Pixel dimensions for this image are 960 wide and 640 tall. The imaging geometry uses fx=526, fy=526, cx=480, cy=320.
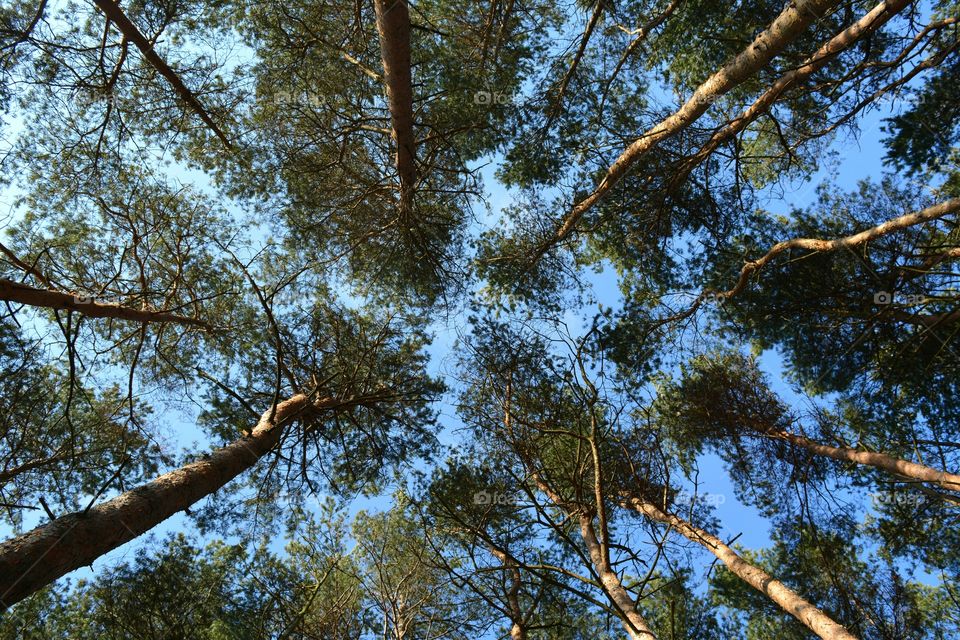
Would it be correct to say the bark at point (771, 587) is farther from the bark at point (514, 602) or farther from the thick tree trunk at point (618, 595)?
the bark at point (514, 602)

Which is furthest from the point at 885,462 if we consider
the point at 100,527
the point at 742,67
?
the point at 100,527

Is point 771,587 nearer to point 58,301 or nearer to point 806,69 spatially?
point 806,69

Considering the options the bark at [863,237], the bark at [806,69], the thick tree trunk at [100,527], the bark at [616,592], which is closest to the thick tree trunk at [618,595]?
the bark at [616,592]

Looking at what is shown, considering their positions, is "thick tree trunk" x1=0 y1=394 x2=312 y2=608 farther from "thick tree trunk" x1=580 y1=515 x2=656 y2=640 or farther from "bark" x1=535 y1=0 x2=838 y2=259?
"bark" x1=535 y1=0 x2=838 y2=259

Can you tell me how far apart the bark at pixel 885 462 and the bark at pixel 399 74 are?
19.1ft

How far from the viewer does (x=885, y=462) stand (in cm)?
586

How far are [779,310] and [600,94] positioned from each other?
391cm

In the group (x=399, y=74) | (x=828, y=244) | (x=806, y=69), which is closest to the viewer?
(x=399, y=74)

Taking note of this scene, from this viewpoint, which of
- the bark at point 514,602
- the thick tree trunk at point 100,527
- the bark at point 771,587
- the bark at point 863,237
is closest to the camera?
the thick tree trunk at point 100,527

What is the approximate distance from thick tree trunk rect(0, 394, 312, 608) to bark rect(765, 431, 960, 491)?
6.23 m

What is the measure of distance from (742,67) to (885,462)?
4.59m

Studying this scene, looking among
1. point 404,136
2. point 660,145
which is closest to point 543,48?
point 660,145

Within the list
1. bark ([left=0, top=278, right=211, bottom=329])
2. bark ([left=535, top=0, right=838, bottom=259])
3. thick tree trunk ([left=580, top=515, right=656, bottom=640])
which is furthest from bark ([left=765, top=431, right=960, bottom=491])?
bark ([left=0, top=278, right=211, bottom=329])

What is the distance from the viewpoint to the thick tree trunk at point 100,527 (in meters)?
2.71
